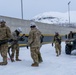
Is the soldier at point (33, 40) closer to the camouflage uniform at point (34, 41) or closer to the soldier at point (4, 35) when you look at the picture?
the camouflage uniform at point (34, 41)

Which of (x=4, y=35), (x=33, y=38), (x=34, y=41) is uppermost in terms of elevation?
(x=4, y=35)

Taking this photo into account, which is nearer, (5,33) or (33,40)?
(5,33)

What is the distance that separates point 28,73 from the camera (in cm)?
1027

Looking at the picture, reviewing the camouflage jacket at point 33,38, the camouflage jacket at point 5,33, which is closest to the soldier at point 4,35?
the camouflage jacket at point 5,33

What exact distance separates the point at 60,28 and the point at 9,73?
33.3 m

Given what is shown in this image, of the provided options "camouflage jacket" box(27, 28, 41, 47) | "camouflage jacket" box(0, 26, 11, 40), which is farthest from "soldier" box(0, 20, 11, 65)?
"camouflage jacket" box(27, 28, 41, 47)

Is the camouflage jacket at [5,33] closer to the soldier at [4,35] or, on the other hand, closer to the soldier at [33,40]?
the soldier at [4,35]

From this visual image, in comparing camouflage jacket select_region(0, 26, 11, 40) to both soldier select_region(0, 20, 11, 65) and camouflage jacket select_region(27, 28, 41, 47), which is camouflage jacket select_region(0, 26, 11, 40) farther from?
camouflage jacket select_region(27, 28, 41, 47)

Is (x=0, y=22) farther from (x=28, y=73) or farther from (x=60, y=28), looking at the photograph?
(x=60, y=28)

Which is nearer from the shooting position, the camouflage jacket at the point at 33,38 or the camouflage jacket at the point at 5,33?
the camouflage jacket at the point at 5,33

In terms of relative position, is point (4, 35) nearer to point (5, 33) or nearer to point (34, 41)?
point (5, 33)

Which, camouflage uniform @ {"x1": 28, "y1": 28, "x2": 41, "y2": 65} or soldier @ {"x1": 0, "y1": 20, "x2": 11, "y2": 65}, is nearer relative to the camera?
soldier @ {"x1": 0, "y1": 20, "x2": 11, "y2": 65}

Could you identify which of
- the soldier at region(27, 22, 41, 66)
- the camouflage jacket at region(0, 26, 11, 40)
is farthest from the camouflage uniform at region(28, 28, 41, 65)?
the camouflage jacket at region(0, 26, 11, 40)

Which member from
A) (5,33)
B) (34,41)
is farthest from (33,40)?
(5,33)
